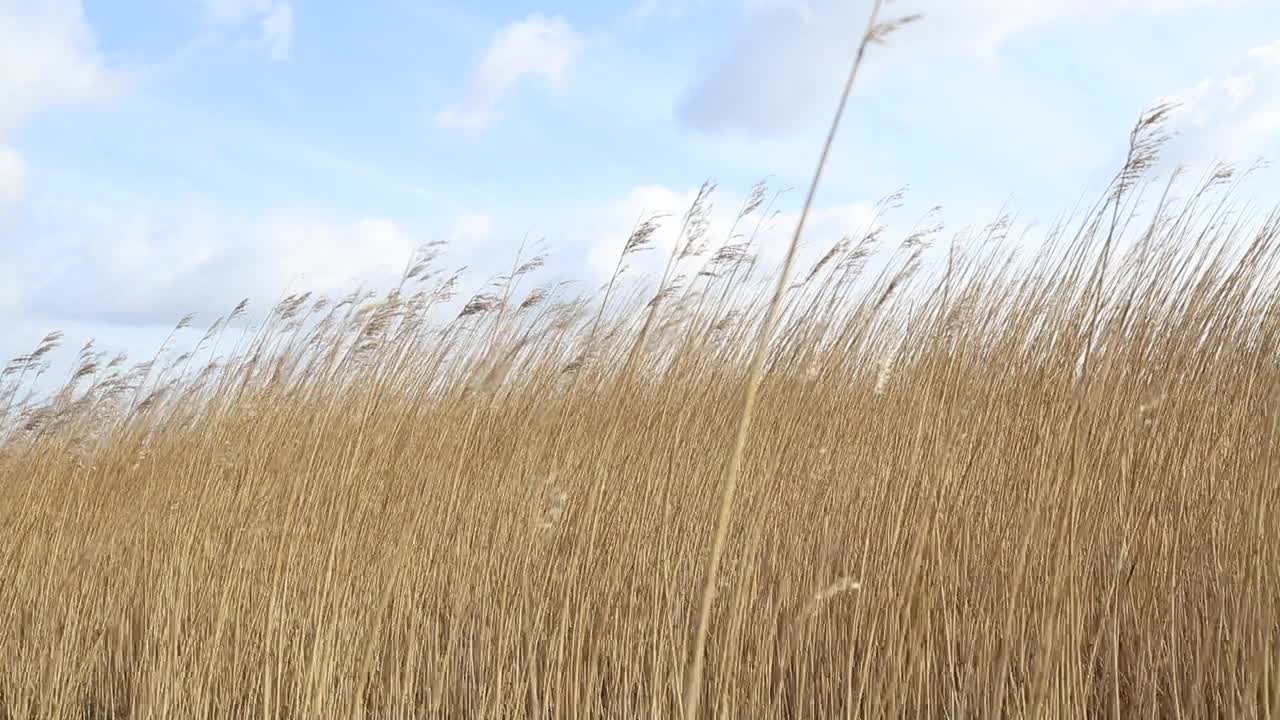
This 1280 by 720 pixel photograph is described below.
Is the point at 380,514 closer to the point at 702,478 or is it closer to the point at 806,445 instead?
the point at 702,478

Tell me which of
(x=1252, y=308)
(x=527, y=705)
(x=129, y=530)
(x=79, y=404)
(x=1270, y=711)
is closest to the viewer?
(x=1270, y=711)

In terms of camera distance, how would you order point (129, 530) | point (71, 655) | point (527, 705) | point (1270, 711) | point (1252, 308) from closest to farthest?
point (1270, 711), point (527, 705), point (1252, 308), point (71, 655), point (129, 530)

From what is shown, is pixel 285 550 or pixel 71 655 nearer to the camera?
pixel 285 550

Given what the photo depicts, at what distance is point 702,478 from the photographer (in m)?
2.67

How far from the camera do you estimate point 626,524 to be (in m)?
2.52

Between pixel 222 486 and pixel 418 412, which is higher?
pixel 418 412

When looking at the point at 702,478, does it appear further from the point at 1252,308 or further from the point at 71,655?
the point at 71,655

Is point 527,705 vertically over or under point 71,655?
over

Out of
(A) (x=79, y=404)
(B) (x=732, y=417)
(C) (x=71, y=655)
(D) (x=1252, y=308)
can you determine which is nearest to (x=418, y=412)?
(B) (x=732, y=417)

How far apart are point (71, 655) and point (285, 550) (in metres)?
0.88

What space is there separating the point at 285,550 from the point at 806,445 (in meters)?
1.39

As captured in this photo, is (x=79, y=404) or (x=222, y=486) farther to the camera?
(x=79, y=404)

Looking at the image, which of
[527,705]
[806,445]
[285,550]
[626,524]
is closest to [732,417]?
[806,445]

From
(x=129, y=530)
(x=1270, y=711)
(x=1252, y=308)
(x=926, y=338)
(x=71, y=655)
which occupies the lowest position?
(x=71, y=655)
